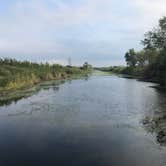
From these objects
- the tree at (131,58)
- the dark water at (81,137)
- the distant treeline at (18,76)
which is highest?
the tree at (131,58)

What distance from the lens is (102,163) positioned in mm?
10352

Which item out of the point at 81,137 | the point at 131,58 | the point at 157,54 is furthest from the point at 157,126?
the point at 131,58

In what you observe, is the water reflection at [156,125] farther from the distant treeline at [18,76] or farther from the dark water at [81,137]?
the distant treeline at [18,76]

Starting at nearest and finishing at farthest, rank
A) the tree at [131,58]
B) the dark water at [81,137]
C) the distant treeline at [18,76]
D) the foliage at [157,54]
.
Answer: the dark water at [81,137], the distant treeline at [18,76], the foliage at [157,54], the tree at [131,58]

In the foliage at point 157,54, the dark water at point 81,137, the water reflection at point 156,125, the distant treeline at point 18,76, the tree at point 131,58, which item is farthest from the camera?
the tree at point 131,58

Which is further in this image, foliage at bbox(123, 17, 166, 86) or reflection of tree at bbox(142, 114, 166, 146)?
foliage at bbox(123, 17, 166, 86)

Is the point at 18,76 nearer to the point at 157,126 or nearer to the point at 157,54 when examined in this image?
the point at 157,126

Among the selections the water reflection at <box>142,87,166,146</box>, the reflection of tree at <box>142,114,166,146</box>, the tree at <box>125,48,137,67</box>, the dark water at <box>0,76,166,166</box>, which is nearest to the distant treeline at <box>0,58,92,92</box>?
the dark water at <box>0,76,166,166</box>

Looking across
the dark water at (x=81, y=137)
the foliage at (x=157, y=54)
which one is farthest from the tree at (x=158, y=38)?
the dark water at (x=81, y=137)

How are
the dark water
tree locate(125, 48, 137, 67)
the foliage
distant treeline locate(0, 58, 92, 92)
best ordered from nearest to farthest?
the dark water
distant treeline locate(0, 58, 92, 92)
the foliage
tree locate(125, 48, 137, 67)

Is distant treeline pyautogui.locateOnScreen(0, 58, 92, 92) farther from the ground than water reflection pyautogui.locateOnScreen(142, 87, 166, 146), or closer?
farther from the ground

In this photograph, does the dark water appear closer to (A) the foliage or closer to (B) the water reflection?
(B) the water reflection

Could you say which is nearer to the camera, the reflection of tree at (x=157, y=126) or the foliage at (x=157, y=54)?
the reflection of tree at (x=157, y=126)

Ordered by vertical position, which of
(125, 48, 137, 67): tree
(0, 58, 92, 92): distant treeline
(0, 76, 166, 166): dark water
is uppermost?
(125, 48, 137, 67): tree
